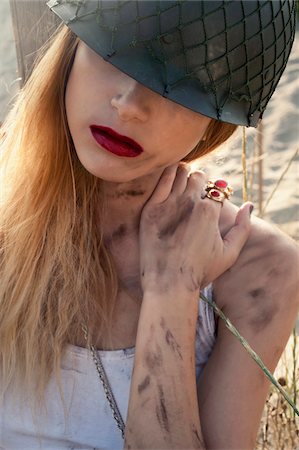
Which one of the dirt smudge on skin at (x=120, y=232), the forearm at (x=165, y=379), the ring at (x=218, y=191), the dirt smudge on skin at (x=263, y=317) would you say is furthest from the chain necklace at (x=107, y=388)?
the ring at (x=218, y=191)

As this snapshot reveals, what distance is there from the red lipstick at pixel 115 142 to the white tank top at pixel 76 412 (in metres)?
0.56

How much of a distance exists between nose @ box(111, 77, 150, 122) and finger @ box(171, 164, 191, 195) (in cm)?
39

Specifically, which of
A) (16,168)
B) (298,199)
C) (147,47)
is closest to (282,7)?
(147,47)

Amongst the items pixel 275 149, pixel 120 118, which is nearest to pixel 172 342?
pixel 120 118

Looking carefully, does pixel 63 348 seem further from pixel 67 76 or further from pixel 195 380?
pixel 67 76

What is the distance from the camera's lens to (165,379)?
1.97 metres

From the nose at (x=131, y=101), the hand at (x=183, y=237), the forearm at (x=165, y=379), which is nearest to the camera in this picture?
the nose at (x=131, y=101)

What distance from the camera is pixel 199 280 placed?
206cm

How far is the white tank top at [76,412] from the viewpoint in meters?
2.12

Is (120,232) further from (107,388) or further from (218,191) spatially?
(107,388)

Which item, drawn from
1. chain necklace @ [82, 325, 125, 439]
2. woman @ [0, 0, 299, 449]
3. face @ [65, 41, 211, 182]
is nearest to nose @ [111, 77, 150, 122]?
face @ [65, 41, 211, 182]

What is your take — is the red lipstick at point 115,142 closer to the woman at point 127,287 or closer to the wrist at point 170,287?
the woman at point 127,287

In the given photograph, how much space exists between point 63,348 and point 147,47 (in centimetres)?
83

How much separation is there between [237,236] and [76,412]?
2.08ft
